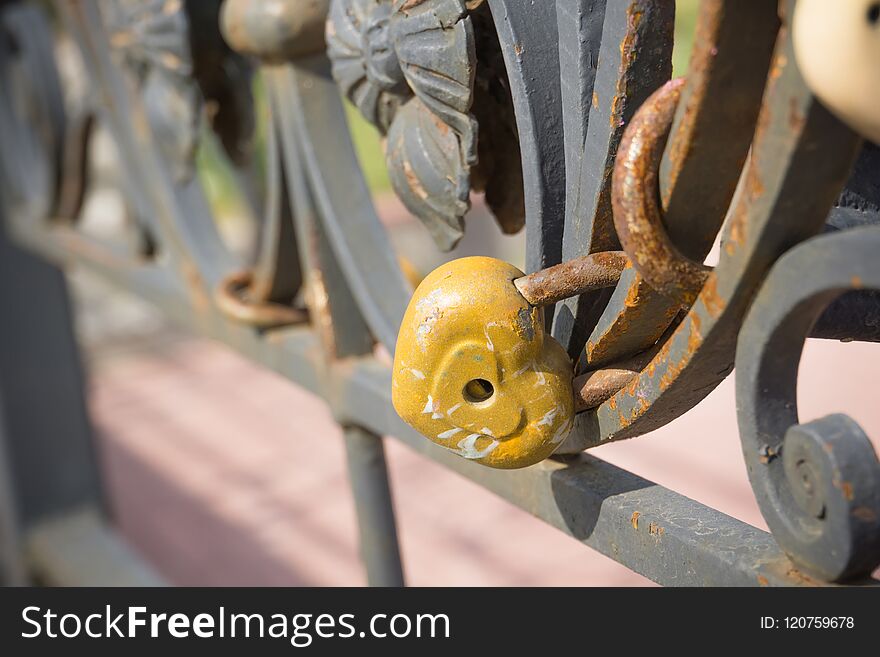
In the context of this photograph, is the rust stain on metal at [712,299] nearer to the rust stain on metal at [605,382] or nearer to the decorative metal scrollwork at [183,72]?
the rust stain on metal at [605,382]

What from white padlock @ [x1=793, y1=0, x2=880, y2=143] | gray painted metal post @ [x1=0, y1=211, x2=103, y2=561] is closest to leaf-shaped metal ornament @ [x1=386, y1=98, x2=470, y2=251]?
white padlock @ [x1=793, y1=0, x2=880, y2=143]

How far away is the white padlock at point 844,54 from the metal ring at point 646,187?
0.08 metres

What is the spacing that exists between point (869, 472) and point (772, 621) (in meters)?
0.11

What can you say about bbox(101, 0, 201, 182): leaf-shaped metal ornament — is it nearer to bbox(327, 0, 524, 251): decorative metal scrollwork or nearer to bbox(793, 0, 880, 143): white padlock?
bbox(327, 0, 524, 251): decorative metal scrollwork

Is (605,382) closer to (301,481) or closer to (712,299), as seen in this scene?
(712,299)

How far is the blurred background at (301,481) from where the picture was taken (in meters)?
2.54

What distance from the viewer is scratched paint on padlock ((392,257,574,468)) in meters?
0.49

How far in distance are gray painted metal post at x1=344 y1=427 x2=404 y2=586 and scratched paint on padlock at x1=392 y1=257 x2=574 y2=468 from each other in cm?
32

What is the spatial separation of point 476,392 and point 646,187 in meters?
0.14

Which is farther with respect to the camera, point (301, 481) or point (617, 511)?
point (301, 481)

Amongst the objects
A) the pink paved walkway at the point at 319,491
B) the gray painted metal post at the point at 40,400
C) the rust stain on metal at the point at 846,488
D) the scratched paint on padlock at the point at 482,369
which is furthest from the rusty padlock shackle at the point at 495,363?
the pink paved walkway at the point at 319,491

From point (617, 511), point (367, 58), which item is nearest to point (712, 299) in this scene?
point (617, 511)

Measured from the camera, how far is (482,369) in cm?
49

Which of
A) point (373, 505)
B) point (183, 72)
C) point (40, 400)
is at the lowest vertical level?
point (373, 505)
